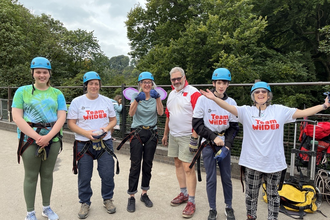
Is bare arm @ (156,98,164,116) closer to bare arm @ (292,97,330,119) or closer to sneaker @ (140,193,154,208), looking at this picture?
sneaker @ (140,193,154,208)

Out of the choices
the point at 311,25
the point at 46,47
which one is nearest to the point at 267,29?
the point at 311,25

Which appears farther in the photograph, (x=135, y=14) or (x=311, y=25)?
(x=135, y=14)

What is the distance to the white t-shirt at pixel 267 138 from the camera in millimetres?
2586

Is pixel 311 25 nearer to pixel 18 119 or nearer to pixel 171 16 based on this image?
pixel 171 16

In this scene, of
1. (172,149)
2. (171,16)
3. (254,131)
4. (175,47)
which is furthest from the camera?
(171,16)

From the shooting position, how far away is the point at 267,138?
2.60 meters

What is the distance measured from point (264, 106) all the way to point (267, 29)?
16.3m

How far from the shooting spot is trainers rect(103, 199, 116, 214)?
3.21m

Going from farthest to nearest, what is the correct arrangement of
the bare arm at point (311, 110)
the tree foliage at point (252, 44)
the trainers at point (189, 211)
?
the tree foliage at point (252, 44) → the trainers at point (189, 211) → the bare arm at point (311, 110)

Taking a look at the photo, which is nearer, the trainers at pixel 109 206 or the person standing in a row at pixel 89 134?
the person standing in a row at pixel 89 134

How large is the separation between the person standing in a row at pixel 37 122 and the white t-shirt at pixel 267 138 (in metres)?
2.27

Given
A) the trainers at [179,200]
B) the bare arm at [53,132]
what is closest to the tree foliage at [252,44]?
the trainers at [179,200]

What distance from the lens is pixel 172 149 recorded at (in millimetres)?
Result: 3389

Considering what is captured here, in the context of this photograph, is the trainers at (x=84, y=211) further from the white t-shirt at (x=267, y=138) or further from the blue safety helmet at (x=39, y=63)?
the white t-shirt at (x=267, y=138)
